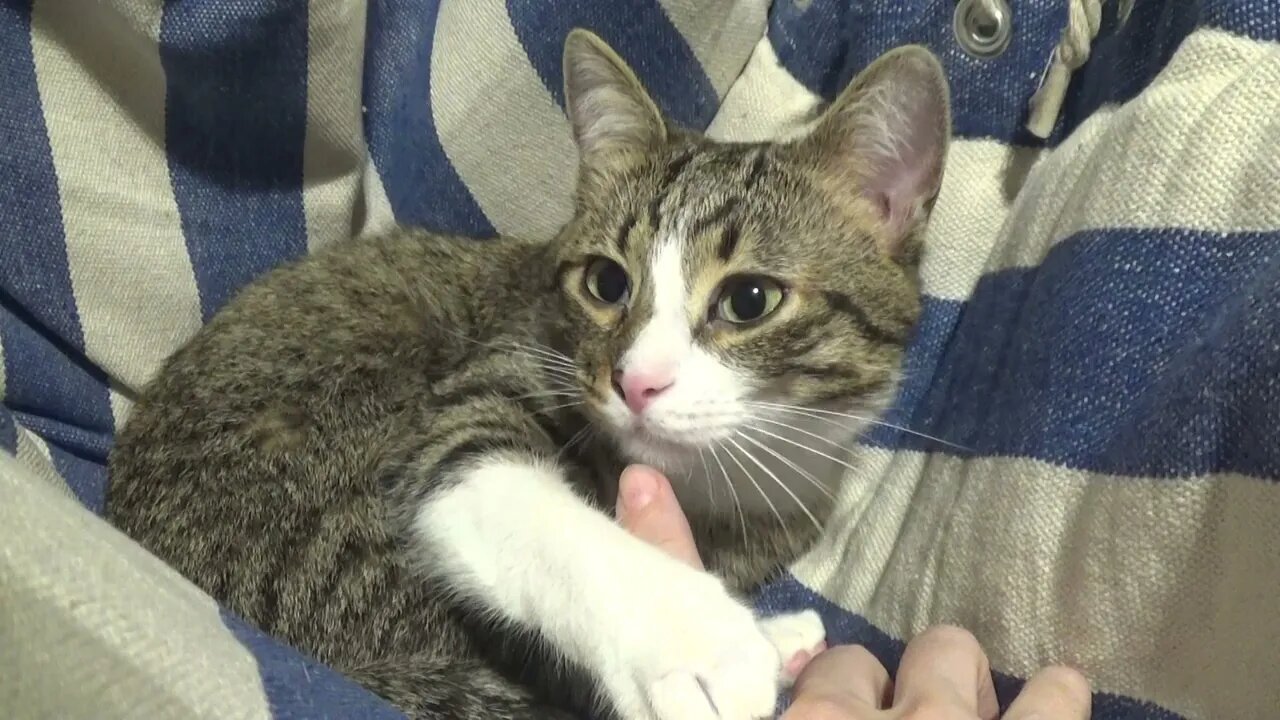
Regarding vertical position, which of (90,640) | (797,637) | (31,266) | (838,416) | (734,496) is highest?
(90,640)

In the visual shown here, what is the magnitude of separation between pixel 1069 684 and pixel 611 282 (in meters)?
0.60

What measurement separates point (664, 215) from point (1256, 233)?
55 cm

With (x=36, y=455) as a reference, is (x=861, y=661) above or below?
below

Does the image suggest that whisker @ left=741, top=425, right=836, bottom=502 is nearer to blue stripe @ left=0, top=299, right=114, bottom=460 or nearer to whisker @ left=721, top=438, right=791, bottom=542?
whisker @ left=721, top=438, right=791, bottom=542

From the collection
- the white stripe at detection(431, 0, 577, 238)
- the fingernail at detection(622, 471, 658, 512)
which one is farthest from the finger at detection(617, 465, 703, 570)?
the white stripe at detection(431, 0, 577, 238)

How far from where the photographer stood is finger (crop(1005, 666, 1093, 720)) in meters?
0.77

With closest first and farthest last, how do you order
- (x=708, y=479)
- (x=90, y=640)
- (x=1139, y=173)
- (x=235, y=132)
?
(x=90, y=640)
(x=1139, y=173)
(x=708, y=479)
(x=235, y=132)

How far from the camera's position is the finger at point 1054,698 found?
77 cm

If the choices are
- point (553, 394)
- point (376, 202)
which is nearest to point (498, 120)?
point (376, 202)

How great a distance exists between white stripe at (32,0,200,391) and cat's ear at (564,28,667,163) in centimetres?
51

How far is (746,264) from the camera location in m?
0.97

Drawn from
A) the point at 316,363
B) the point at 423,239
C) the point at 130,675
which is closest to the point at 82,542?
the point at 130,675

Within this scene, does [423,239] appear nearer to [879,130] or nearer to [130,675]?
[879,130]

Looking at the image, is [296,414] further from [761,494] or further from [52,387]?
[761,494]
